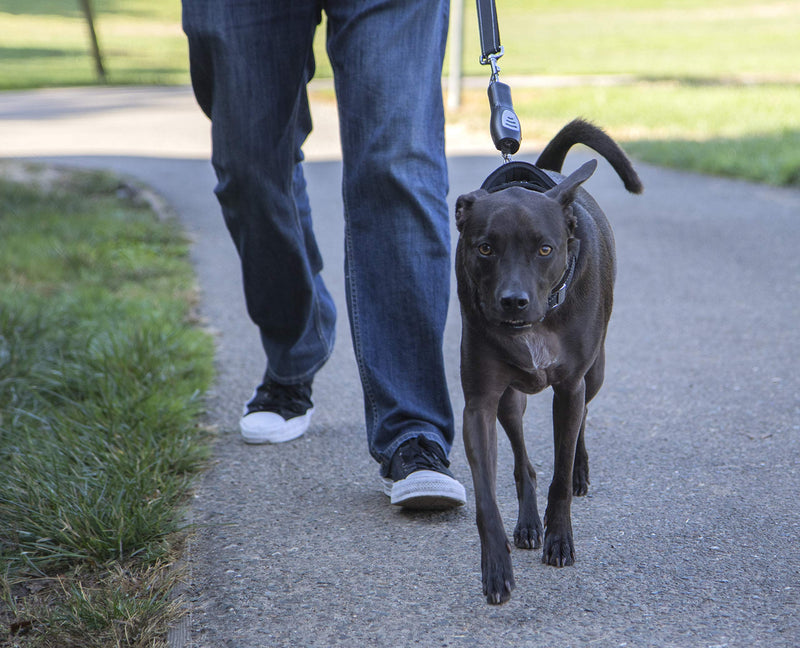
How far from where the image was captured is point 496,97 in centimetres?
275

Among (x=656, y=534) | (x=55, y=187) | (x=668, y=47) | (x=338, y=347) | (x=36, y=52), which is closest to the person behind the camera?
(x=656, y=534)

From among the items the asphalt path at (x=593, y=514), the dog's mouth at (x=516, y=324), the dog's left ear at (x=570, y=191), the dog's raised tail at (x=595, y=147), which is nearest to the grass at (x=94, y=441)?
the asphalt path at (x=593, y=514)

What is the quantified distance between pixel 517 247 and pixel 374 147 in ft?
2.31

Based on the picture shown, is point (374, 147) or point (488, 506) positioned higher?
point (374, 147)

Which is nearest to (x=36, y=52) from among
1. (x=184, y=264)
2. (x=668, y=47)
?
(x=668, y=47)

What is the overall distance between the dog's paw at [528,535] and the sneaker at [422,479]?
0.22 meters

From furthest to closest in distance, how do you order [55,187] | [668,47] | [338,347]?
[668,47], [55,187], [338,347]

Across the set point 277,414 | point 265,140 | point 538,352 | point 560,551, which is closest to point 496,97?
point 265,140

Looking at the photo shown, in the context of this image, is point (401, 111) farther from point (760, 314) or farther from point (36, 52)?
point (36, 52)

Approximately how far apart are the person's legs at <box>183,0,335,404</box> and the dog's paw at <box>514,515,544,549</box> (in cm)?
110

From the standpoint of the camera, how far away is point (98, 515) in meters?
2.58

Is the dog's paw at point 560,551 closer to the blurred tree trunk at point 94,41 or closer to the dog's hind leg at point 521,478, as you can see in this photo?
the dog's hind leg at point 521,478

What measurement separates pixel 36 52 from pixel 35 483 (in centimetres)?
3968

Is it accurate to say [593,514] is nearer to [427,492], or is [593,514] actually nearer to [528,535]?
[528,535]
